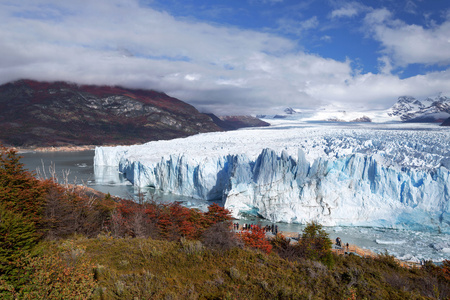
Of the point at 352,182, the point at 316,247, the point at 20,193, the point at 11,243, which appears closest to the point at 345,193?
the point at 352,182

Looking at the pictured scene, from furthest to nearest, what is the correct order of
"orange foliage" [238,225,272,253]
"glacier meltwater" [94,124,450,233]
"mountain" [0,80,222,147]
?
"mountain" [0,80,222,147], "glacier meltwater" [94,124,450,233], "orange foliage" [238,225,272,253]

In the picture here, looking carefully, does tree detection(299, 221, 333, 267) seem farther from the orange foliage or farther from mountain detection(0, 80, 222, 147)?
mountain detection(0, 80, 222, 147)

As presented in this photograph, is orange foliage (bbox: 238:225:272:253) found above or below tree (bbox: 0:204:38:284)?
below

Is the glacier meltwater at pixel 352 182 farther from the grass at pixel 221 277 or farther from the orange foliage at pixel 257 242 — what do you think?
the grass at pixel 221 277

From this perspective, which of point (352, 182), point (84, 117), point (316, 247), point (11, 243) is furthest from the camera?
point (84, 117)

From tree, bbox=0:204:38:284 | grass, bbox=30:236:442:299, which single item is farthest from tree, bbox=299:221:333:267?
tree, bbox=0:204:38:284

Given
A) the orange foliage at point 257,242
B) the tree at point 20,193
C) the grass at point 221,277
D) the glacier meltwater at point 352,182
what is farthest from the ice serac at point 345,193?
the tree at point 20,193

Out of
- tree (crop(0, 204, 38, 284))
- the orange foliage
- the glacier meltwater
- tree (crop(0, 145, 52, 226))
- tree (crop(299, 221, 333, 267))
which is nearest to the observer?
tree (crop(0, 204, 38, 284))

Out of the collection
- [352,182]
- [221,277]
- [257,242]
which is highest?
[221,277]

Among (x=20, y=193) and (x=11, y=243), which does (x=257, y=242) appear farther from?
(x=20, y=193)
